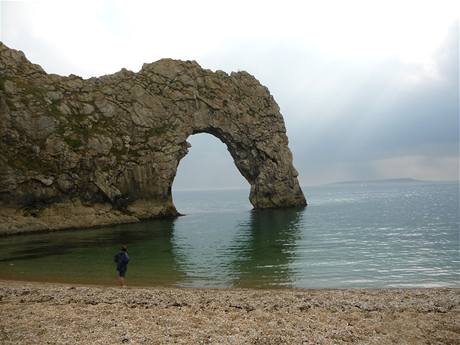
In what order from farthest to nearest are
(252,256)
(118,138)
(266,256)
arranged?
(118,138) → (252,256) → (266,256)

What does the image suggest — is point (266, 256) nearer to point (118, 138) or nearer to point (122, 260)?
point (122, 260)

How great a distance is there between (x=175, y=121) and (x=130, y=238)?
43725 mm

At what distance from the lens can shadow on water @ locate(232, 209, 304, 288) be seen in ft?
101

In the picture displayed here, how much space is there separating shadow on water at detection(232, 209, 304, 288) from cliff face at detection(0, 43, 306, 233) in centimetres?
3178

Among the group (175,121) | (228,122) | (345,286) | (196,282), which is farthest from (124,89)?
(345,286)

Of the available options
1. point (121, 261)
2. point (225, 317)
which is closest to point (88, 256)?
point (121, 261)

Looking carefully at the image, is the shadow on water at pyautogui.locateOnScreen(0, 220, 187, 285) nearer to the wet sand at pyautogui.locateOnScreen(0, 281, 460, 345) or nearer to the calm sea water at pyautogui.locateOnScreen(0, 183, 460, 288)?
the calm sea water at pyautogui.locateOnScreen(0, 183, 460, 288)

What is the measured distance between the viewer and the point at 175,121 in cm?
9581

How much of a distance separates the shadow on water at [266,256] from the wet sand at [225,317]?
23.6ft

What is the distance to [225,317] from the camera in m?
17.4

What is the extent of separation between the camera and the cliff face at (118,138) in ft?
241

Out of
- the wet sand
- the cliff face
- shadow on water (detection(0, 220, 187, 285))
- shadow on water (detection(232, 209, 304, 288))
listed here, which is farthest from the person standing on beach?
the cliff face

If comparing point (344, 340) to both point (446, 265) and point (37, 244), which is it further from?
point (37, 244)

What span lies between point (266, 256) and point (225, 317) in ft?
81.8
